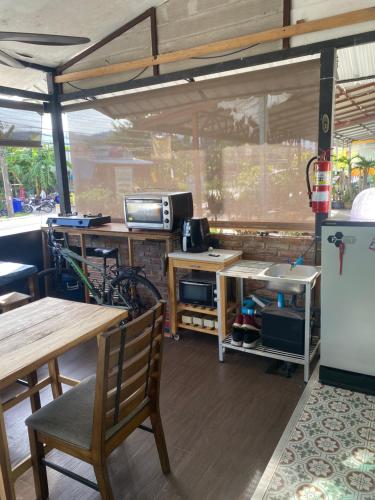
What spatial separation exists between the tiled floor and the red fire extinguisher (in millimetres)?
1366

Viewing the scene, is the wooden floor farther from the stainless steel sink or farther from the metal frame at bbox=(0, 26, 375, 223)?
the metal frame at bbox=(0, 26, 375, 223)

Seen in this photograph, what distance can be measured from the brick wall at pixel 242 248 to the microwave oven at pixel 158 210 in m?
0.39

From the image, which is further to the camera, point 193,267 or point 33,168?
point 33,168

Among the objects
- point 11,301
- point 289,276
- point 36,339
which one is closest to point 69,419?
point 36,339

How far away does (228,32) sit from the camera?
10.1 ft

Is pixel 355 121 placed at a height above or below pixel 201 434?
above

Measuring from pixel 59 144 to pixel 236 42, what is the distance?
235 cm

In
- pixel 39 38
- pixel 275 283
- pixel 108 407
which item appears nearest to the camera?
pixel 108 407

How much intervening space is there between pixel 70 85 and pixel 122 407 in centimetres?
370

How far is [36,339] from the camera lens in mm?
1657

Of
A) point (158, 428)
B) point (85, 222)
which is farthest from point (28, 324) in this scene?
point (85, 222)

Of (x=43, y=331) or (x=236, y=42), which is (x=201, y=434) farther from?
(x=236, y=42)

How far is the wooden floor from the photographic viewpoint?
178cm

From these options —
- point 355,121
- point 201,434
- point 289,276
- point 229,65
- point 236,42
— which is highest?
point 236,42
